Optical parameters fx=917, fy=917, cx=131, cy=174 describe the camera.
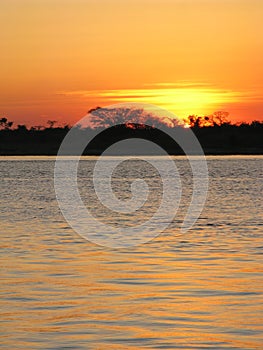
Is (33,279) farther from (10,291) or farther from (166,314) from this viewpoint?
(166,314)

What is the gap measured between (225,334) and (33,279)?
17.0ft

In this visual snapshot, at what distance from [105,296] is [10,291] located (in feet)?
5.37

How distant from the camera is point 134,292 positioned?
1530 centimetres

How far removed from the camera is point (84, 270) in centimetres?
1778

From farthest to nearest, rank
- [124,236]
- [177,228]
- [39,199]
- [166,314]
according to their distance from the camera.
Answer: [39,199] < [177,228] < [124,236] < [166,314]

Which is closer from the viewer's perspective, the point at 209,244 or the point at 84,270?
the point at 84,270

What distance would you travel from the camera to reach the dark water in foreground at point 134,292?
480 inches

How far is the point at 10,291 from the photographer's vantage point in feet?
50.2

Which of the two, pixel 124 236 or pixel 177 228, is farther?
pixel 177 228

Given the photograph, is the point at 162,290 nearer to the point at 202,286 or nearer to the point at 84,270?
the point at 202,286

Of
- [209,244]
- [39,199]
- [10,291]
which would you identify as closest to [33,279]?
[10,291]

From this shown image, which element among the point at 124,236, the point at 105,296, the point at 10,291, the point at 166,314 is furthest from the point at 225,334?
the point at 124,236

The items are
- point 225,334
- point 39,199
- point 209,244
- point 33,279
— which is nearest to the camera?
point 225,334

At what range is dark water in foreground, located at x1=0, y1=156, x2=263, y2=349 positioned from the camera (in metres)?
12.2
